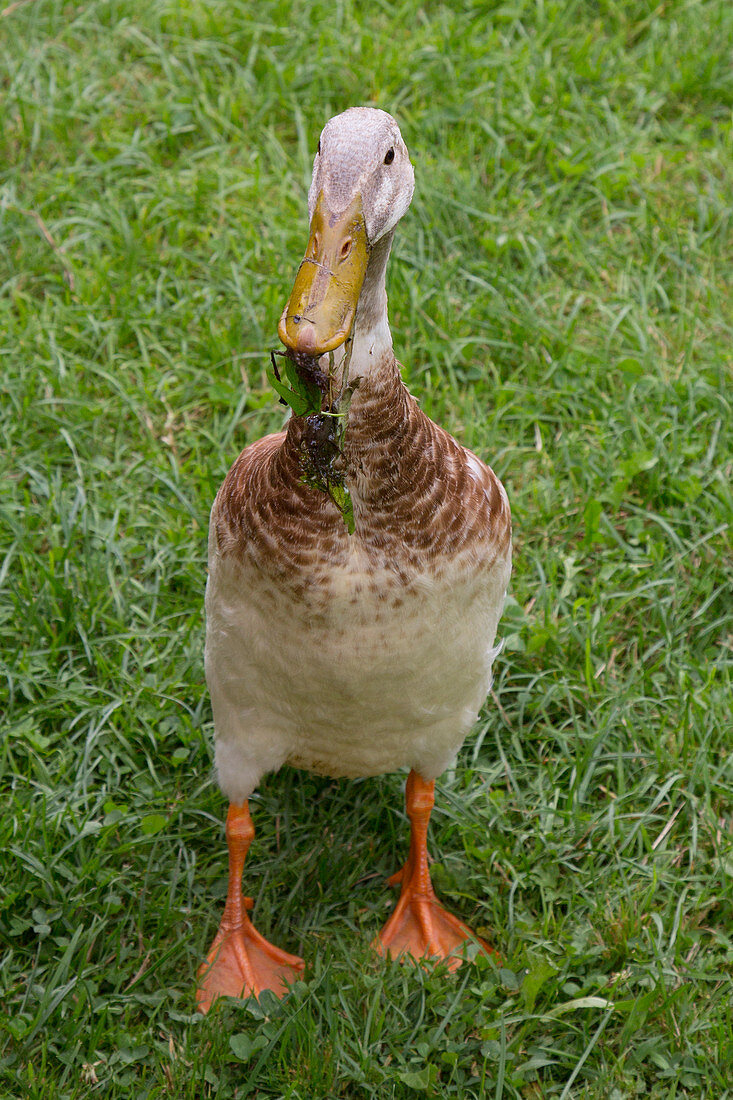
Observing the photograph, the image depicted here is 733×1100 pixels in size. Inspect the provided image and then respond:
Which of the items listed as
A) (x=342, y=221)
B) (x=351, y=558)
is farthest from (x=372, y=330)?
(x=351, y=558)

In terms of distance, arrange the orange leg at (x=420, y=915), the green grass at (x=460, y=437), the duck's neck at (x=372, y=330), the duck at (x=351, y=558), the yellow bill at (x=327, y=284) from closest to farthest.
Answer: the yellow bill at (x=327, y=284)
the duck at (x=351, y=558)
the duck's neck at (x=372, y=330)
the green grass at (x=460, y=437)
the orange leg at (x=420, y=915)

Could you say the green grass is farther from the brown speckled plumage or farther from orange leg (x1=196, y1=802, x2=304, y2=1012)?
the brown speckled plumage

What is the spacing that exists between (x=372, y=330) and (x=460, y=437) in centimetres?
177

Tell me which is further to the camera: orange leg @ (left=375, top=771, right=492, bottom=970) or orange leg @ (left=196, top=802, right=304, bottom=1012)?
orange leg @ (left=375, top=771, right=492, bottom=970)

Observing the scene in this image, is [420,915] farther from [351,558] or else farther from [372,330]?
[372,330]

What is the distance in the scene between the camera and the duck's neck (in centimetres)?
229

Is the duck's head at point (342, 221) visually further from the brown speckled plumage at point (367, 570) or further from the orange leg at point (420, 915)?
the orange leg at point (420, 915)

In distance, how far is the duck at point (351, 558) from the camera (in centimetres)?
213

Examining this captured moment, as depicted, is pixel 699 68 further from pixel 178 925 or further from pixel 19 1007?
pixel 19 1007

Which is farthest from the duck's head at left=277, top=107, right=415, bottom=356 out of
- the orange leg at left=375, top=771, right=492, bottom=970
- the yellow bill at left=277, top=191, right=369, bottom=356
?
the orange leg at left=375, top=771, right=492, bottom=970

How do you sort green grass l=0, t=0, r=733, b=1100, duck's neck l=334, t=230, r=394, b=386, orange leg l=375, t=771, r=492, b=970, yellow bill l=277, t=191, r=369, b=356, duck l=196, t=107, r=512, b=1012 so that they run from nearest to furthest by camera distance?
yellow bill l=277, t=191, r=369, b=356 → duck l=196, t=107, r=512, b=1012 → duck's neck l=334, t=230, r=394, b=386 → green grass l=0, t=0, r=733, b=1100 → orange leg l=375, t=771, r=492, b=970

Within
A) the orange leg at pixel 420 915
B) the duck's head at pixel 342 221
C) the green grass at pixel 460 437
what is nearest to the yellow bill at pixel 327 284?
the duck's head at pixel 342 221

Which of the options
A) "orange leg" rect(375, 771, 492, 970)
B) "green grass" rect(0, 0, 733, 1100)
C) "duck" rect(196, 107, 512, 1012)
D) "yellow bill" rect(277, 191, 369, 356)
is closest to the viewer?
"yellow bill" rect(277, 191, 369, 356)

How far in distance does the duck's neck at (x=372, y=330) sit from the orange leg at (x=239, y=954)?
1256mm
